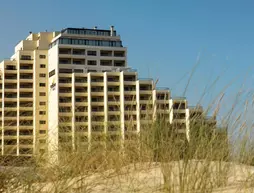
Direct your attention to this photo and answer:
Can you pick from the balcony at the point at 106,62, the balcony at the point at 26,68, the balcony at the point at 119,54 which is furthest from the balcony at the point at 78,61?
the balcony at the point at 26,68

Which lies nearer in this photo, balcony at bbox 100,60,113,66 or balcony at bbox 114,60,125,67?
balcony at bbox 100,60,113,66

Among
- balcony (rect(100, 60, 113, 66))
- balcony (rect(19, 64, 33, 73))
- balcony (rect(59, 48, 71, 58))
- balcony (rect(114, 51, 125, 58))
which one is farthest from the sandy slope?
balcony (rect(19, 64, 33, 73))

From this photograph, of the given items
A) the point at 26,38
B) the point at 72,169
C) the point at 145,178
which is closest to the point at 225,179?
the point at 145,178

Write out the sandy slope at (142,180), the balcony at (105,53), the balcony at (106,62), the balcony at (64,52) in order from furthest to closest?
the balcony at (106,62), the balcony at (105,53), the balcony at (64,52), the sandy slope at (142,180)

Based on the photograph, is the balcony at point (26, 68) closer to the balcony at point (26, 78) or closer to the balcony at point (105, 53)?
the balcony at point (26, 78)

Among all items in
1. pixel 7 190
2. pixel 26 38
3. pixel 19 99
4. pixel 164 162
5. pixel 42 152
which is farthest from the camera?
pixel 26 38

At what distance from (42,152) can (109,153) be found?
821 millimetres

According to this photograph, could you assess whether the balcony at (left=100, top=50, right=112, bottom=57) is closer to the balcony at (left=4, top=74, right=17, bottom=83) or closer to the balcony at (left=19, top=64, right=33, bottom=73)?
the balcony at (left=19, top=64, right=33, bottom=73)

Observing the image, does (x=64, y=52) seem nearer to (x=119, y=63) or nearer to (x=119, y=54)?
(x=119, y=54)

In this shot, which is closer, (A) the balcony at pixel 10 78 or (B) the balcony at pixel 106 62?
(A) the balcony at pixel 10 78

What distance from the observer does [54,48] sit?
76.1 m

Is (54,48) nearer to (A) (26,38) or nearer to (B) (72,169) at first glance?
(A) (26,38)

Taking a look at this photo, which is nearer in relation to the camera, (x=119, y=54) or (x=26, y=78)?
(x=26, y=78)

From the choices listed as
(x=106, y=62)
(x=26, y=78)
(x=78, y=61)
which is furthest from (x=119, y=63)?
(x=26, y=78)
